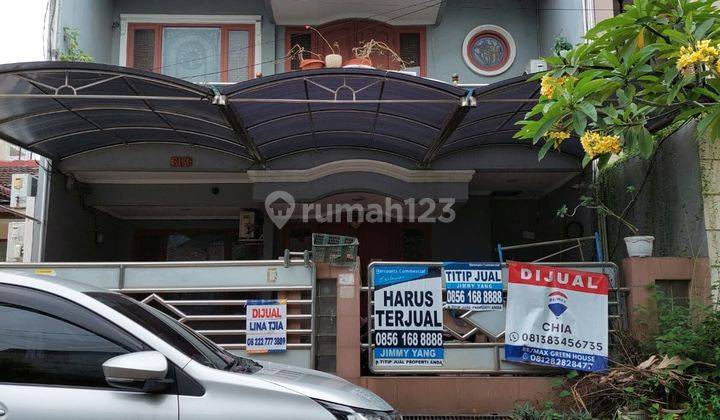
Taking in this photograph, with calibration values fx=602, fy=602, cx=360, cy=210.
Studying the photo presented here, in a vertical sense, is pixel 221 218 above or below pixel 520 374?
above

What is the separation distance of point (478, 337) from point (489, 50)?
21.3ft

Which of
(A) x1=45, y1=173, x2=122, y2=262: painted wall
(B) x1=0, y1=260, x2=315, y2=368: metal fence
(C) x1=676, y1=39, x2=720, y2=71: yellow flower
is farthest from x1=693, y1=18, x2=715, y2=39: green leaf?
(A) x1=45, y1=173, x2=122, y2=262: painted wall

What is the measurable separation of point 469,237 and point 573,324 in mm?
5347

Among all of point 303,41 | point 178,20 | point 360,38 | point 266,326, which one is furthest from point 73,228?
point 360,38

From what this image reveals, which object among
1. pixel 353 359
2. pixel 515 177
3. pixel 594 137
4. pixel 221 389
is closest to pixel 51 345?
pixel 221 389

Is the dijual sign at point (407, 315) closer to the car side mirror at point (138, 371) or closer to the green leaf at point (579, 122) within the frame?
the green leaf at point (579, 122)

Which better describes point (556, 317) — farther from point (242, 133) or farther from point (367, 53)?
point (367, 53)

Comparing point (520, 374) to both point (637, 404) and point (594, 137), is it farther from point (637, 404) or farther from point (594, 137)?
point (594, 137)

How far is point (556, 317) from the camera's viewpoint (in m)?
6.93

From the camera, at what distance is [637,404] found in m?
6.05

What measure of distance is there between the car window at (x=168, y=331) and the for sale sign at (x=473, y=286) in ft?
11.9

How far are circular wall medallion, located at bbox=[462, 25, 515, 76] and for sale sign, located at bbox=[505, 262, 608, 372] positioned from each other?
18.2ft

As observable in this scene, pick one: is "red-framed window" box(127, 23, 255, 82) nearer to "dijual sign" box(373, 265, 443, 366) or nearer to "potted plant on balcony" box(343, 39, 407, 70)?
"potted plant on balcony" box(343, 39, 407, 70)

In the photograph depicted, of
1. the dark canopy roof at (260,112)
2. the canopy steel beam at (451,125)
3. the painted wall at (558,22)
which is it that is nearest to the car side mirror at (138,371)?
the dark canopy roof at (260,112)
